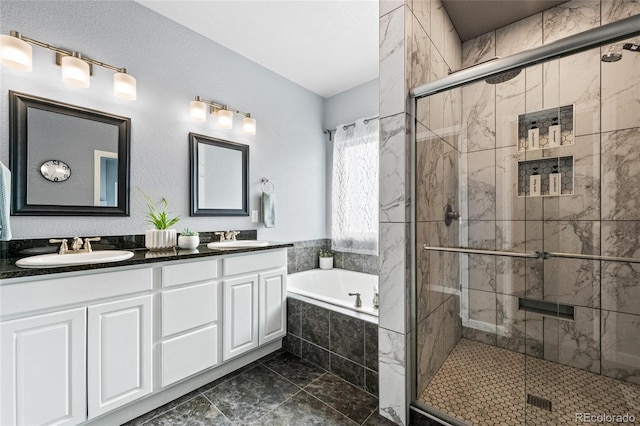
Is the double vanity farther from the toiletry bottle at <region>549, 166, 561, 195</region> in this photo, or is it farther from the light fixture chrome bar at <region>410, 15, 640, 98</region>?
the toiletry bottle at <region>549, 166, 561, 195</region>

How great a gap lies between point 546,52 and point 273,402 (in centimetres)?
228

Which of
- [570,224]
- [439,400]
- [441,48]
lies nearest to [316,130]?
[441,48]

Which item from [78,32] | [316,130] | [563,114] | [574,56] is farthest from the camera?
[316,130]

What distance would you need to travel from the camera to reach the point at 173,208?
2.27 m

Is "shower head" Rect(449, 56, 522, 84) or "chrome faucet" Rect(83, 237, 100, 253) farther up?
"shower head" Rect(449, 56, 522, 84)

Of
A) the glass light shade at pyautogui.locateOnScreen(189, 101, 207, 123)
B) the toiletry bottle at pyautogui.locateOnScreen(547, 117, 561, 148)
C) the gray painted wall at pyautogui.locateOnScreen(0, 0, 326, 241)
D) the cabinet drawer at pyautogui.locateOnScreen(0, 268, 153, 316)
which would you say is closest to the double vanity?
the cabinet drawer at pyautogui.locateOnScreen(0, 268, 153, 316)

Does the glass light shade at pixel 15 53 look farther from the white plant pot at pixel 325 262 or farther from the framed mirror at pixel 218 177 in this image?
the white plant pot at pixel 325 262

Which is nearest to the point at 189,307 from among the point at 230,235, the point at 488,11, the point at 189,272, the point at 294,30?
the point at 189,272

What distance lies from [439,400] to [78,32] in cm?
310

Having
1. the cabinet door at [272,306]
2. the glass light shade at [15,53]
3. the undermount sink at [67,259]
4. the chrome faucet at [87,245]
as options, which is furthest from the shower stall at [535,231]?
the glass light shade at [15,53]

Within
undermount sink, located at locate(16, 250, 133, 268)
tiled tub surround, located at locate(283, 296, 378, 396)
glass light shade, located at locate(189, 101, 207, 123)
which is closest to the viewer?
undermount sink, located at locate(16, 250, 133, 268)

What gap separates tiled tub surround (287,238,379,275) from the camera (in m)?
3.11

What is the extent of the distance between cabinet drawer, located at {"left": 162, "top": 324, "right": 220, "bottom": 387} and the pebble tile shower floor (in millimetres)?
1312

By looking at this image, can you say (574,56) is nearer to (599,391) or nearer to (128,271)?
(599,391)
